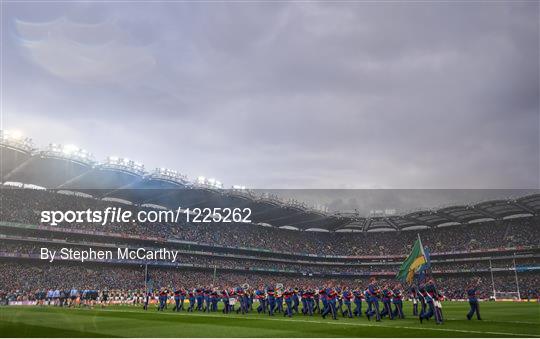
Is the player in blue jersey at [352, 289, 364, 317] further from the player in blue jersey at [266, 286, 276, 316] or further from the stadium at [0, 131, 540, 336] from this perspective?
the stadium at [0, 131, 540, 336]

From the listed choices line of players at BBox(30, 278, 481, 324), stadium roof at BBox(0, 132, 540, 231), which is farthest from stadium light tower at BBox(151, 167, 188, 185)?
line of players at BBox(30, 278, 481, 324)

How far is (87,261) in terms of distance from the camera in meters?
62.7

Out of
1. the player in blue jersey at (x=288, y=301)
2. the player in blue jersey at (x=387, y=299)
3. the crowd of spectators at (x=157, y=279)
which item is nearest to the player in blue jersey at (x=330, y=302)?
the player in blue jersey at (x=288, y=301)

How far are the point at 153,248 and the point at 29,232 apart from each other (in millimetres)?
18662

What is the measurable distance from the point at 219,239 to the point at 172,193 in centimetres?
1658

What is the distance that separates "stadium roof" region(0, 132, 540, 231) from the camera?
52781 millimetres

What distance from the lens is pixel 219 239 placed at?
8006cm

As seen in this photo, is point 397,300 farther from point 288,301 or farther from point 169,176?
point 169,176

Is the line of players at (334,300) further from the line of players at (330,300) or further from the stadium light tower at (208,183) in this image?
the stadium light tower at (208,183)

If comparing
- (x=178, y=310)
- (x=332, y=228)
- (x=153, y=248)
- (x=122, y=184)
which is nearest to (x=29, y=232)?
(x=122, y=184)

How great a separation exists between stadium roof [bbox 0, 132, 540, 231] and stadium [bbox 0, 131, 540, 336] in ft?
0.55

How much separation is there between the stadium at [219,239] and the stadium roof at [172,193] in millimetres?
168

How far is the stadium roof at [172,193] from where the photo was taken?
52781mm

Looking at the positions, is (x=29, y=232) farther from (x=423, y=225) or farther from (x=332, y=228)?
(x=423, y=225)
